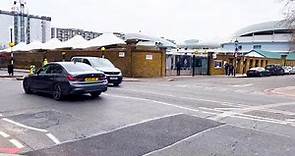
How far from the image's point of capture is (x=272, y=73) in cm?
5122

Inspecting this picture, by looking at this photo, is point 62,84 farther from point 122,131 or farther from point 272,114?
point 272,114

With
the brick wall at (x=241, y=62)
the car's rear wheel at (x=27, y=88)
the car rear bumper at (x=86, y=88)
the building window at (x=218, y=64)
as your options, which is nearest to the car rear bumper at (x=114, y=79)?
the car's rear wheel at (x=27, y=88)

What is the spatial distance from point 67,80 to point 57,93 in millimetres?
731

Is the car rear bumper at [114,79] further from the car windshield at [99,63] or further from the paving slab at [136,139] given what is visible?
the paving slab at [136,139]

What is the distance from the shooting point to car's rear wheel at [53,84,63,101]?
12633mm

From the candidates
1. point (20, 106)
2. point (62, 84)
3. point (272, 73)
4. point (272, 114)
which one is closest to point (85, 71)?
point (62, 84)

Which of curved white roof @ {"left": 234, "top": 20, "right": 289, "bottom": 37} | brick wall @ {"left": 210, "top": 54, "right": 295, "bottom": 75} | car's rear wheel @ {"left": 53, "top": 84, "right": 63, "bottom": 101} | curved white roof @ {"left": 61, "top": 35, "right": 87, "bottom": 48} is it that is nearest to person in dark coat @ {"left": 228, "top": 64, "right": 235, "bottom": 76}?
brick wall @ {"left": 210, "top": 54, "right": 295, "bottom": 75}

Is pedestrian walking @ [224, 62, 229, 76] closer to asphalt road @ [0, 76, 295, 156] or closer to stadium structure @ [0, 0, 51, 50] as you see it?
asphalt road @ [0, 76, 295, 156]

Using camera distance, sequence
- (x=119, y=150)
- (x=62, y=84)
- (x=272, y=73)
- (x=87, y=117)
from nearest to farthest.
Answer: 1. (x=119, y=150)
2. (x=87, y=117)
3. (x=62, y=84)
4. (x=272, y=73)

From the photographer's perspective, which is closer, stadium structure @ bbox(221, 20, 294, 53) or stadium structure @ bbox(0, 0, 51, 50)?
stadium structure @ bbox(0, 0, 51, 50)

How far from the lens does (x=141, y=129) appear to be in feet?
25.5

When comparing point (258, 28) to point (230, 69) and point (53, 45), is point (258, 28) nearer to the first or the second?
point (230, 69)

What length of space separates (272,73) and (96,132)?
4800 centimetres

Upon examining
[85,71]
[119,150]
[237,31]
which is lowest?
[119,150]
